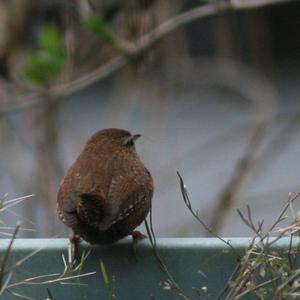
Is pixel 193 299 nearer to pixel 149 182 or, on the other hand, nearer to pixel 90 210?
pixel 90 210

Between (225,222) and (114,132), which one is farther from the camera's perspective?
(225,222)

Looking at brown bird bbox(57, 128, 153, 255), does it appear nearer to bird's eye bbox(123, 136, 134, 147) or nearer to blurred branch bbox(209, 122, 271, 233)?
bird's eye bbox(123, 136, 134, 147)

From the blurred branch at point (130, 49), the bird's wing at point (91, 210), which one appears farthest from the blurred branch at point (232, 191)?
the bird's wing at point (91, 210)

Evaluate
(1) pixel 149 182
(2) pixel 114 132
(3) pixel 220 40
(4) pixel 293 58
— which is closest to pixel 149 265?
(1) pixel 149 182

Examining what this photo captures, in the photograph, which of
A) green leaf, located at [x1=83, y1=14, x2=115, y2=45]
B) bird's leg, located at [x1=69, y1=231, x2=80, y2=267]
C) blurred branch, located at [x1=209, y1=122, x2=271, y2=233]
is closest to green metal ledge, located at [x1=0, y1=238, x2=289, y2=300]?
bird's leg, located at [x1=69, y1=231, x2=80, y2=267]

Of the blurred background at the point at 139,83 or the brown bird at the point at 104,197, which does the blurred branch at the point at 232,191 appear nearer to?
the blurred background at the point at 139,83
